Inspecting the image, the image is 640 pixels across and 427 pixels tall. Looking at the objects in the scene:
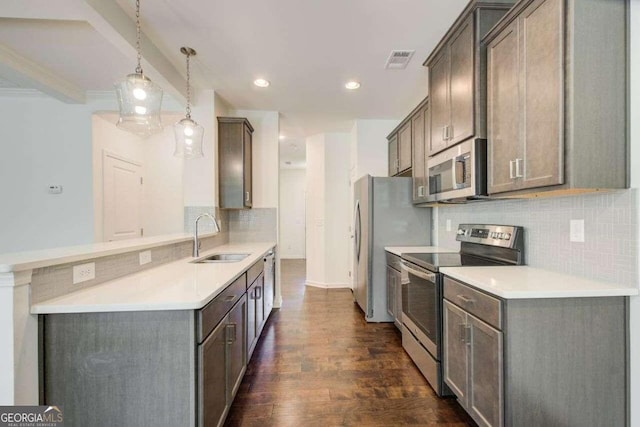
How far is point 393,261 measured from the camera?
3.12m

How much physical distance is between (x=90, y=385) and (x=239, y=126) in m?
2.90

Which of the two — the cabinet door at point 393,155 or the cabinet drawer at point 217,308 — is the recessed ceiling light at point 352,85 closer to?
the cabinet door at point 393,155

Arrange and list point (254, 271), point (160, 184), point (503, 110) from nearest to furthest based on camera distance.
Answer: point (503, 110) → point (254, 271) → point (160, 184)

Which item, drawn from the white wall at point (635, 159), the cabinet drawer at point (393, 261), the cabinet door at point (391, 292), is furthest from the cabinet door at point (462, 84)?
the cabinet door at point (391, 292)

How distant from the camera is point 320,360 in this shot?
2.48 meters

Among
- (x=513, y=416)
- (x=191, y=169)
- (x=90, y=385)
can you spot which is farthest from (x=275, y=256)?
(x=513, y=416)

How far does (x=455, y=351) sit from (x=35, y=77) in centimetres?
435

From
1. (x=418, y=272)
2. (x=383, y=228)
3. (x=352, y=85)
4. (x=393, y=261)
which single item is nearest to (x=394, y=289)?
(x=393, y=261)

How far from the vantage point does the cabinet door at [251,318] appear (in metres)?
2.29

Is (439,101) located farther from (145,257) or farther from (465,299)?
(145,257)

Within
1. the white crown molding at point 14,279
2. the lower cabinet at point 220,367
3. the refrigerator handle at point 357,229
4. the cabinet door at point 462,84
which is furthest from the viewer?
the refrigerator handle at point 357,229

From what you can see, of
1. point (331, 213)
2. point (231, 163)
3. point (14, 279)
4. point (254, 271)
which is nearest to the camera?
point (14, 279)

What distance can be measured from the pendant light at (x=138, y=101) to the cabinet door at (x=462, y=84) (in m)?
2.13

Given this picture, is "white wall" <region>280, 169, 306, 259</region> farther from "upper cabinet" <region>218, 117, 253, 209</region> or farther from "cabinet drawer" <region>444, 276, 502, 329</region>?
"cabinet drawer" <region>444, 276, 502, 329</region>
